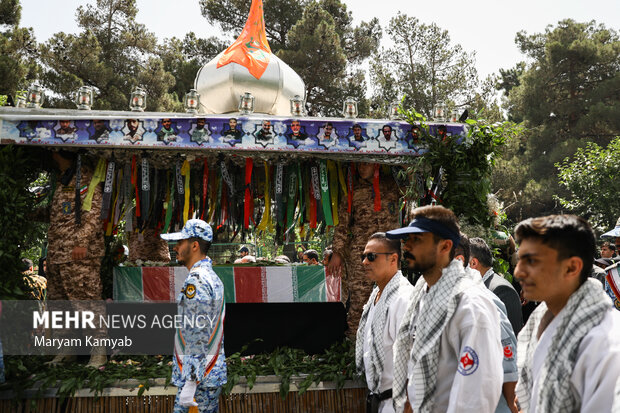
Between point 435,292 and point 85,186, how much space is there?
16.3 ft

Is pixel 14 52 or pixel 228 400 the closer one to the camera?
pixel 228 400

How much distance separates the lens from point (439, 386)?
2.71 meters

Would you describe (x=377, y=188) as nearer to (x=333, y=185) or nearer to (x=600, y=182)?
(x=333, y=185)

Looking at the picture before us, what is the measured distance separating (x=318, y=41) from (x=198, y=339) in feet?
67.7

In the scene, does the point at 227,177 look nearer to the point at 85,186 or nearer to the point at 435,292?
the point at 85,186

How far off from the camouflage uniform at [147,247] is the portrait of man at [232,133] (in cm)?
269

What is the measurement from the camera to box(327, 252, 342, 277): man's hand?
6941mm

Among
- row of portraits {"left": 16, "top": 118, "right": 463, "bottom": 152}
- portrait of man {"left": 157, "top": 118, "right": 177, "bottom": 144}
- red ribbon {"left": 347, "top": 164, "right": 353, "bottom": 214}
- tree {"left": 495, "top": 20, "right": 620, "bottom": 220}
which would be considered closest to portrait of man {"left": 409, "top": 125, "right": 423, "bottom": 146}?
row of portraits {"left": 16, "top": 118, "right": 463, "bottom": 152}

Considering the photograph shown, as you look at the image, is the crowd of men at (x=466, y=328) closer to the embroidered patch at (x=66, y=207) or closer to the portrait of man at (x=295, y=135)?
the portrait of man at (x=295, y=135)

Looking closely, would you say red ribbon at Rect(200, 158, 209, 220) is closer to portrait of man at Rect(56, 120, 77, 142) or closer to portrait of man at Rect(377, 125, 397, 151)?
portrait of man at Rect(56, 120, 77, 142)

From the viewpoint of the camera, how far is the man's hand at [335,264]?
6941 millimetres

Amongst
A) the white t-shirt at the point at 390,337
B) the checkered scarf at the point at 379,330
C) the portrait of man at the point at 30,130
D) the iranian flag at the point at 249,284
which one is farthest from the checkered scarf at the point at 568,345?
the portrait of man at the point at 30,130

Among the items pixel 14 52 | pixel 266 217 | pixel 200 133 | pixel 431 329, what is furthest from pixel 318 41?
pixel 431 329

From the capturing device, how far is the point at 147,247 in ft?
26.6
